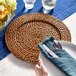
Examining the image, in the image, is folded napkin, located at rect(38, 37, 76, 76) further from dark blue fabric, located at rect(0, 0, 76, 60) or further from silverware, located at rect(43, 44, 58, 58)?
dark blue fabric, located at rect(0, 0, 76, 60)

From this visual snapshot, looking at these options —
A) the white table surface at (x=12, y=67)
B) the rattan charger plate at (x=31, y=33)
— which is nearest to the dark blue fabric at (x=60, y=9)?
the rattan charger plate at (x=31, y=33)

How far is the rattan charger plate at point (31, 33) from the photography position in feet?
2.24

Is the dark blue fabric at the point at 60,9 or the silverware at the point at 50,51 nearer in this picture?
the silverware at the point at 50,51

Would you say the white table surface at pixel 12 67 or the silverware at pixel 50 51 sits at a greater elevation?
the silverware at pixel 50 51

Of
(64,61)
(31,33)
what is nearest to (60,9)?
(31,33)

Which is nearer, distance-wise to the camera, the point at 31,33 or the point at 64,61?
the point at 64,61

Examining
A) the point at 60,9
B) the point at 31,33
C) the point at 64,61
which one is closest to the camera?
the point at 64,61

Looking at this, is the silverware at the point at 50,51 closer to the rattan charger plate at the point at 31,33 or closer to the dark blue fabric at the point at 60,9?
the rattan charger plate at the point at 31,33

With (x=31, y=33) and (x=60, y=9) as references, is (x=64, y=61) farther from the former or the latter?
(x=60, y=9)

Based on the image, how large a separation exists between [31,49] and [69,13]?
336mm

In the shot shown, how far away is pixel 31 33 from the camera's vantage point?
0.75 m

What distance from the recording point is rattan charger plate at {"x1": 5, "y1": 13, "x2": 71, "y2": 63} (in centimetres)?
68

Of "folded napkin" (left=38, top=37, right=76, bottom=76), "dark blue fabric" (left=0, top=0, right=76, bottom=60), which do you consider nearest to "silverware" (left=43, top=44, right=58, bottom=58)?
"folded napkin" (left=38, top=37, right=76, bottom=76)

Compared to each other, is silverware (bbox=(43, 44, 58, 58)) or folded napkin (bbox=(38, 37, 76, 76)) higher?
silverware (bbox=(43, 44, 58, 58))
